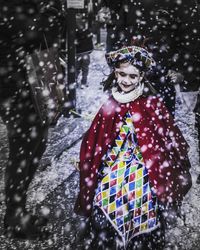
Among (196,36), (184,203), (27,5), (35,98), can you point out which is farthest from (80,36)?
(184,203)

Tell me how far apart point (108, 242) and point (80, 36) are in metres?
5.36

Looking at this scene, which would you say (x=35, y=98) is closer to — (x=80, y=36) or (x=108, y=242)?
(x=80, y=36)

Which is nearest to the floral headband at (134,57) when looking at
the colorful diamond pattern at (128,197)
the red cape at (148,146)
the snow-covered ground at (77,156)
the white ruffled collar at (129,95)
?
the white ruffled collar at (129,95)

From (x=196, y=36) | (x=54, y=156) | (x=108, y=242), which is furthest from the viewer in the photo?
(x=196, y=36)

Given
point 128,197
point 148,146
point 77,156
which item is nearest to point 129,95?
point 148,146

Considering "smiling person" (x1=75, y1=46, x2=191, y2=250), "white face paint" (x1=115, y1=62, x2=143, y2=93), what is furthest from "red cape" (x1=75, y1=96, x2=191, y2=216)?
"white face paint" (x1=115, y1=62, x2=143, y2=93)

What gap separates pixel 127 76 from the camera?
2877mm

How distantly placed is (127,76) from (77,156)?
2721 mm

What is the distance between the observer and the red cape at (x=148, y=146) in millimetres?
2812

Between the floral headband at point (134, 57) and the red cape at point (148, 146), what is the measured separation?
13.5 inches

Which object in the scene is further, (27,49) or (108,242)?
(27,49)

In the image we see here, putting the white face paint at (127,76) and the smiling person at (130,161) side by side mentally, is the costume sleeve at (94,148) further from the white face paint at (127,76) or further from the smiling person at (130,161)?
the white face paint at (127,76)

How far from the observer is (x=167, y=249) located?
11.2 feet

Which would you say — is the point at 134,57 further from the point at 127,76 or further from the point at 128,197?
the point at 128,197
